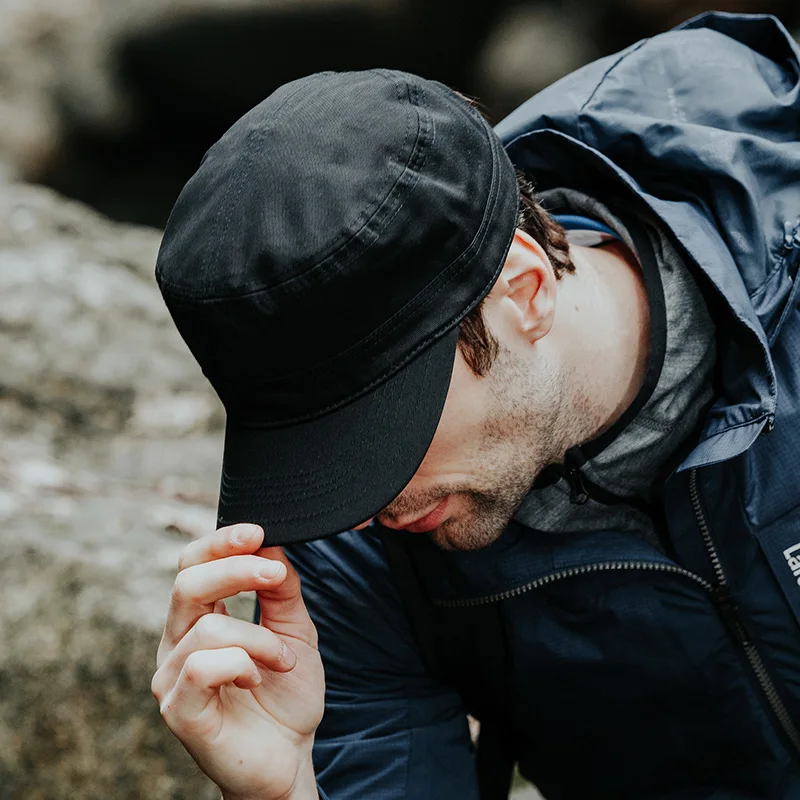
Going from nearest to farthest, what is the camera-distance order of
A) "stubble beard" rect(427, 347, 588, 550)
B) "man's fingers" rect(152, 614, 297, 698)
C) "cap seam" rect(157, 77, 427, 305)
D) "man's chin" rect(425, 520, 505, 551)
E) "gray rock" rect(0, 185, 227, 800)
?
"cap seam" rect(157, 77, 427, 305) < "man's fingers" rect(152, 614, 297, 698) < "stubble beard" rect(427, 347, 588, 550) < "man's chin" rect(425, 520, 505, 551) < "gray rock" rect(0, 185, 227, 800)

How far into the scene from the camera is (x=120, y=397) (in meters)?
4.18

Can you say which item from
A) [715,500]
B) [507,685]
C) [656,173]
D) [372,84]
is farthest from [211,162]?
[507,685]

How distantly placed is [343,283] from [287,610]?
0.76m

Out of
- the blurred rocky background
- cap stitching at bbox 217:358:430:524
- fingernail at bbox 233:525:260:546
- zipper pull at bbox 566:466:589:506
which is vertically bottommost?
the blurred rocky background

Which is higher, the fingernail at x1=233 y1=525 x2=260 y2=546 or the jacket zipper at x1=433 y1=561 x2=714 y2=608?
the fingernail at x1=233 y1=525 x2=260 y2=546

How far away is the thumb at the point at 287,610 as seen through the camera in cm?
212

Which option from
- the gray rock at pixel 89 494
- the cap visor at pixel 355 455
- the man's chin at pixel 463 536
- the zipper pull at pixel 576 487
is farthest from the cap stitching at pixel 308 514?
the gray rock at pixel 89 494

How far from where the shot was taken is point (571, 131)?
2.37 meters

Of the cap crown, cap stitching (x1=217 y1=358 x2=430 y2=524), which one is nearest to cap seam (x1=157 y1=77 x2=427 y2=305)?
the cap crown

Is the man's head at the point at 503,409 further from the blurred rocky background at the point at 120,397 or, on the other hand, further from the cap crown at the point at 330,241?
the blurred rocky background at the point at 120,397

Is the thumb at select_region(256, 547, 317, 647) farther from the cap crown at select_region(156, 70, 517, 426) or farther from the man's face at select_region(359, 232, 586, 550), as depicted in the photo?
the cap crown at select_region(156, 70, 517, 426)

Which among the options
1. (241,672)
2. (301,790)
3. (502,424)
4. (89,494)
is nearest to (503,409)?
(502,424)

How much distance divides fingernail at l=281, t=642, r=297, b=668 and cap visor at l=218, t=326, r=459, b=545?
0.89 feet

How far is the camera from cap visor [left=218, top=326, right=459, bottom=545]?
183 cm
